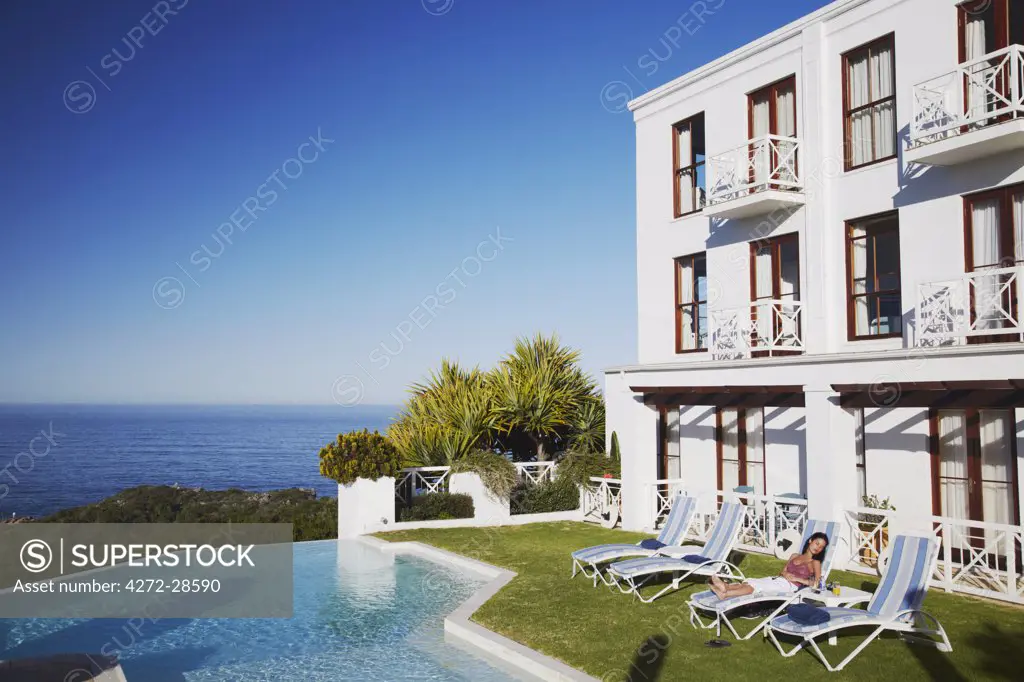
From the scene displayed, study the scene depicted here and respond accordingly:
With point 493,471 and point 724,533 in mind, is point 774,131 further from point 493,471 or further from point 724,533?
point 493,471

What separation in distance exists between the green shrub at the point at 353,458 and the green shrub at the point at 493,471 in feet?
7.37

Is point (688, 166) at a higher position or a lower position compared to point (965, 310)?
higher

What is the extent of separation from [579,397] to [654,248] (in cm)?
564

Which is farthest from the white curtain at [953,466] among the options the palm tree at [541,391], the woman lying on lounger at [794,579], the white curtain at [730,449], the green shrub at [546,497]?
the palm tree at [541,391]

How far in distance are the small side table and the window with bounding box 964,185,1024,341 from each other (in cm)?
503

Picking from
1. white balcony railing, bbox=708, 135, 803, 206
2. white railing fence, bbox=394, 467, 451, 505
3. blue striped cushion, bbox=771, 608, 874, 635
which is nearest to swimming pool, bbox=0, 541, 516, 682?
blue striped cushion, bbox=771, 608, 874, 635

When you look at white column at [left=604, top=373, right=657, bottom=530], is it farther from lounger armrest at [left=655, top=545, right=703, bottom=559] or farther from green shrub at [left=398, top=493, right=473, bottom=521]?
lounger armrest at [left=655, top=545, right=703, bottom=559]

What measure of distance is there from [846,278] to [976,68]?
411 centimetres

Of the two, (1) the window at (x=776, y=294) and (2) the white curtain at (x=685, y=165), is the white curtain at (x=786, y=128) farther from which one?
(2) the white curtain at (x=685, y=165)

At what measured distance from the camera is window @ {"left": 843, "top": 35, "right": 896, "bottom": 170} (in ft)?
46.6

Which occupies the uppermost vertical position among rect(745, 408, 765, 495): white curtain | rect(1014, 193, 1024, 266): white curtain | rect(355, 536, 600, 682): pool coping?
rect(1014, 193, 1024, 266): white curtain


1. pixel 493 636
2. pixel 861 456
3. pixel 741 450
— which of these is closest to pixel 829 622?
pixel 493 636

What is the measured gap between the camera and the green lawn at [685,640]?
791 centimetres

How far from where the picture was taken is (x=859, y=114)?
1479 centimetres
